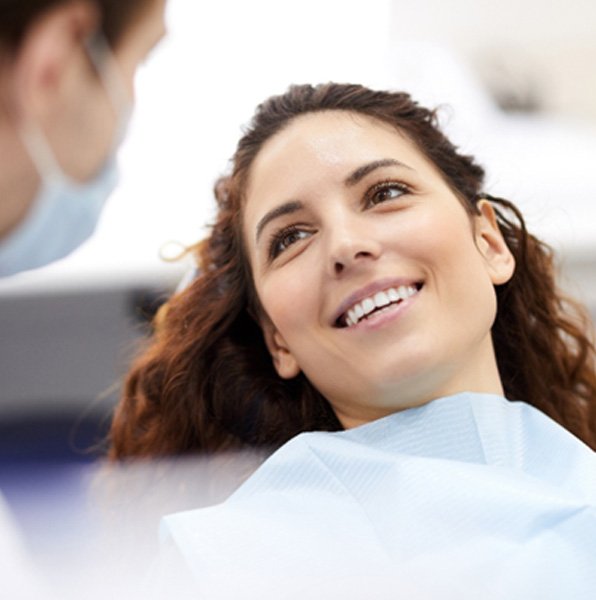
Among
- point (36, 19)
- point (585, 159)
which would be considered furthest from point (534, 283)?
point (36, 19)

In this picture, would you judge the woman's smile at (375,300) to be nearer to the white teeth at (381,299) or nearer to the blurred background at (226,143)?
the white teeth at (381,299)

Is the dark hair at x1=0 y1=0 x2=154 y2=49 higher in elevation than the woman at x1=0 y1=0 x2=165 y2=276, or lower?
higher

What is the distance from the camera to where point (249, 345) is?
141cm

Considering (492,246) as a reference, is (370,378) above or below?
below

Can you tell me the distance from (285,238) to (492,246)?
0.33 meters

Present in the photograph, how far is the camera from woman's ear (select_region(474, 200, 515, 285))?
4.36 feet

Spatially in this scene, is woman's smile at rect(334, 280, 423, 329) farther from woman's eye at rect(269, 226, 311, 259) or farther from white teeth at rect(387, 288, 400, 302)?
woman's eye at rect(269, 226, 311, 259)

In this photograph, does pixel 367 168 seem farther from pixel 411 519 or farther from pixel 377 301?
pixel 411 519

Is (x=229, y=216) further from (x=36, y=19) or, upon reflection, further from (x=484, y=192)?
(x=36, y=19)

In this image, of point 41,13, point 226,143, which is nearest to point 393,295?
point 226,143

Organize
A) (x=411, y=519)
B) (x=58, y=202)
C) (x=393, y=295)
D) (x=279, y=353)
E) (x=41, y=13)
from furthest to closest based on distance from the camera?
(x=279, y=353)
(x=393, y=295)
(x=411, y=519)
(x=58, y=202)
(x=41, y=13)

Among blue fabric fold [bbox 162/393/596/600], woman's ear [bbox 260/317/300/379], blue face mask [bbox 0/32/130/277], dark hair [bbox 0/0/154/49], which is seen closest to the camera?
dark hair [bbox 0/0/154/49]

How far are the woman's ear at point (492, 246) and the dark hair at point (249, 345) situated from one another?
3cm

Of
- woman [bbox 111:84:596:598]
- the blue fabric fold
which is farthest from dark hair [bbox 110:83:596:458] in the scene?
the blue fabric fold
